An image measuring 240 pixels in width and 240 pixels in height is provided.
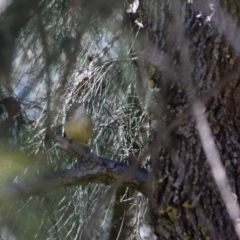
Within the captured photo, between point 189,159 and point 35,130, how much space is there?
0.72 meters

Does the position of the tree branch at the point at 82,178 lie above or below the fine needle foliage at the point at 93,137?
below

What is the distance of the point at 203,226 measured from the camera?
150cm

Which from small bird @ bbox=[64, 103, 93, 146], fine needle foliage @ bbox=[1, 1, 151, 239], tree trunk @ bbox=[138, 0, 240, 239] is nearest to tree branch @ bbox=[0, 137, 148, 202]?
tree trunk @ bbox=[138, 0, 240, 239]

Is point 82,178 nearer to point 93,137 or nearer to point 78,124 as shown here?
point 78,124

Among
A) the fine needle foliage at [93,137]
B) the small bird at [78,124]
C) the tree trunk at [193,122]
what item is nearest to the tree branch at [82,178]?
the tree trunk at [193,122]

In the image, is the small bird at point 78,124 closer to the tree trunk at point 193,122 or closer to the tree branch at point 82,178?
the tree branch at point 82,178

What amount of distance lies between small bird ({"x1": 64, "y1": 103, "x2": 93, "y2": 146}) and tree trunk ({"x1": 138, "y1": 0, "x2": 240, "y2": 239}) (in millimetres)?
534

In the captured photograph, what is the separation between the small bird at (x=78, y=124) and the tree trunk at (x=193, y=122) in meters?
0.53

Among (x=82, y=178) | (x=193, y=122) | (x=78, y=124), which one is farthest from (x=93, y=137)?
(x=193, y=122)

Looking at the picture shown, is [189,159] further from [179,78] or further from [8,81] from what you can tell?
[8,81]

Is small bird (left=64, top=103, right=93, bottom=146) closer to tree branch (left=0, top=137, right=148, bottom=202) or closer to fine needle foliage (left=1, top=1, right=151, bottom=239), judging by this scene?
fine needle foliage (left=1, top=1, right=151, bottom=239)

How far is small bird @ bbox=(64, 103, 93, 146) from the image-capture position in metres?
2.10

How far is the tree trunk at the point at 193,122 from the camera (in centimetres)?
150

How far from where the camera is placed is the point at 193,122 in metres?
1.54
